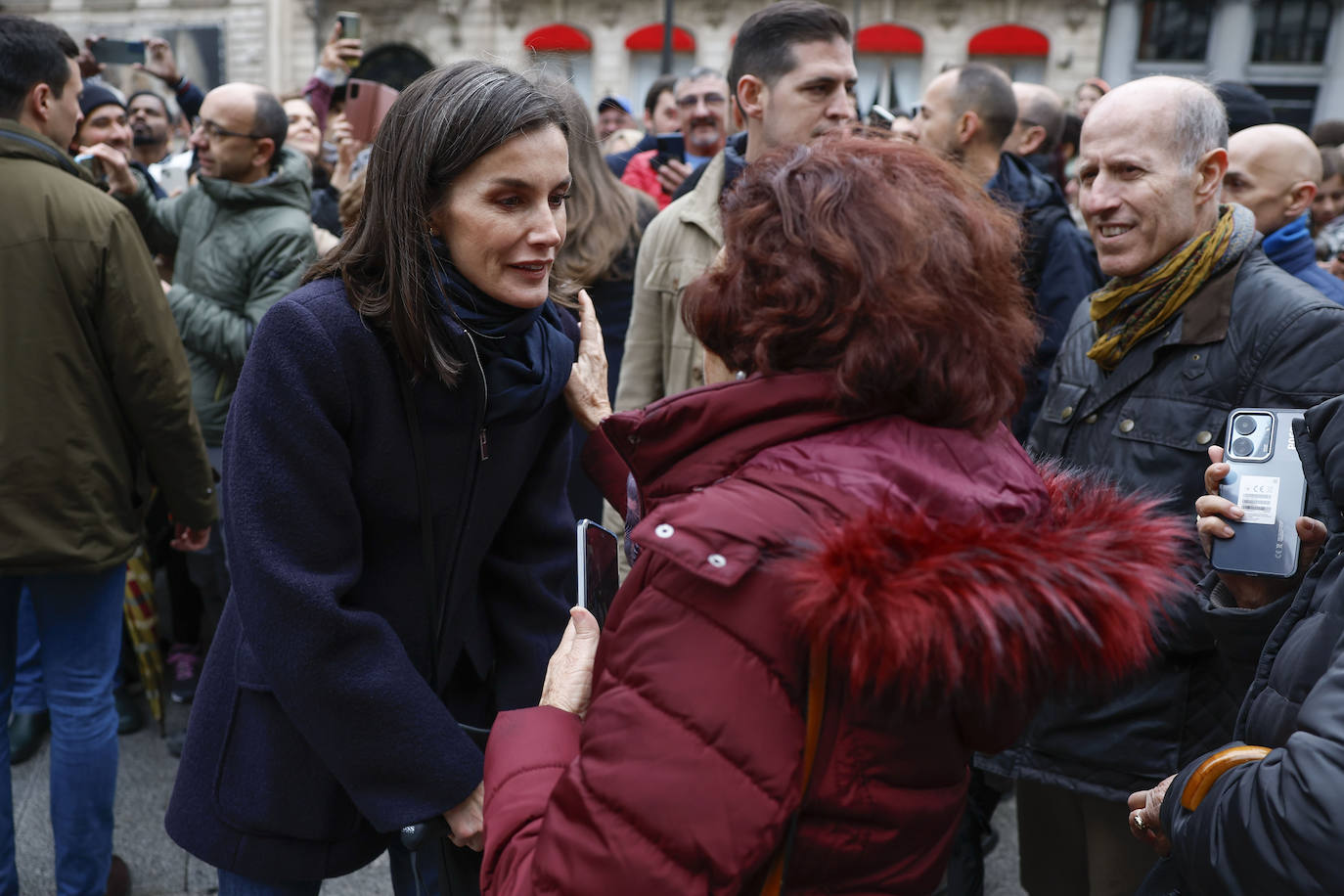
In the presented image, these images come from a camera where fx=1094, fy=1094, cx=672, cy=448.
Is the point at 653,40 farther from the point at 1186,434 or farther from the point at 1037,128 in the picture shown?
the point at 1186,434

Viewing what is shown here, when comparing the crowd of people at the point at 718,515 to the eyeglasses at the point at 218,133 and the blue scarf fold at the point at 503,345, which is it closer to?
the blue scarf fold at the point at 503,345

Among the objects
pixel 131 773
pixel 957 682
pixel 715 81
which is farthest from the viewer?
pixel 715 81

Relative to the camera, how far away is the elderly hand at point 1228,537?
184cm

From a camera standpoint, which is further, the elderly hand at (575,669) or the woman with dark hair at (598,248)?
Answer: the woman with dark hair at (598,248)

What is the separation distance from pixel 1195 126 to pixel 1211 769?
1673 millimetres

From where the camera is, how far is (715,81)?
20.2ft

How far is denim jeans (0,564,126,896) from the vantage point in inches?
115

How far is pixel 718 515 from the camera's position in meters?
1.18

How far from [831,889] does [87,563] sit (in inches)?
92.0

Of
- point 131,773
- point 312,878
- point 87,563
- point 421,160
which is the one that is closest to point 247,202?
point 87,563

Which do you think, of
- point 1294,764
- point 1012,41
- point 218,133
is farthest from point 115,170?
point 1012,41

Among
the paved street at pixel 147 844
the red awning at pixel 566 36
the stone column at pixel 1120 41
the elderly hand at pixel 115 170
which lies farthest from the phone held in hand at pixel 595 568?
the stone column at pixel 1120 41

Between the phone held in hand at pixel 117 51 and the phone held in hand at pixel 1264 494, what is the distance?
5.55m

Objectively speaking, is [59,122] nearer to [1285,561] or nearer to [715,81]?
[1285,561]
